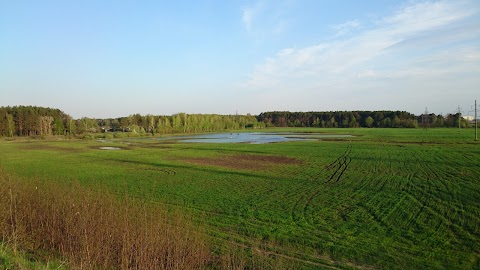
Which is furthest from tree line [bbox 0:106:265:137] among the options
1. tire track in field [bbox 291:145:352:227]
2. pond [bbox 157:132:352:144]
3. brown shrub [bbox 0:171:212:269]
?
brown shrub [bbox 0:171:212:269]

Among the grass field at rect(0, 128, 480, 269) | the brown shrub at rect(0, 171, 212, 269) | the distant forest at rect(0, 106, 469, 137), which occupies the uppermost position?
the distant forest at rect(0, 106, 469, 137)

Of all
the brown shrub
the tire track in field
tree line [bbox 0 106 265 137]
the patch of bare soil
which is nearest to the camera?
the brown shrub

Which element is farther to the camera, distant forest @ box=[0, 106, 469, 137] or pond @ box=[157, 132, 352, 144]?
distant forest @ box=[0, 106, 469, 137]

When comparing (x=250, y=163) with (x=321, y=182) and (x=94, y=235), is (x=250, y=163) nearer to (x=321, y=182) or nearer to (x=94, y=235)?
(x=321, y=182)

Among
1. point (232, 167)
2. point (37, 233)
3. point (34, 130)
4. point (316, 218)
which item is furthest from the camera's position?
point (34, 130)

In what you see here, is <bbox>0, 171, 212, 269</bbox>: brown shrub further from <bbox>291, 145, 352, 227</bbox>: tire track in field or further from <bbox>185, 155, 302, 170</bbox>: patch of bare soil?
<bbox>185, 155, 302, 170</bbox>: patch of bare soil

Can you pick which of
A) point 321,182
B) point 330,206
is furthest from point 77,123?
point 330,206

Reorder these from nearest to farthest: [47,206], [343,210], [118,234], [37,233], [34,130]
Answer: [118,234] < [37,233] < [47,206] < [343,210] < [34,130]

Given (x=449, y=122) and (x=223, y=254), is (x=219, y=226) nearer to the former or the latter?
(x=223, y=254)

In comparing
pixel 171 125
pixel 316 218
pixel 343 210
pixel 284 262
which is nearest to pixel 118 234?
pixel 284 262
